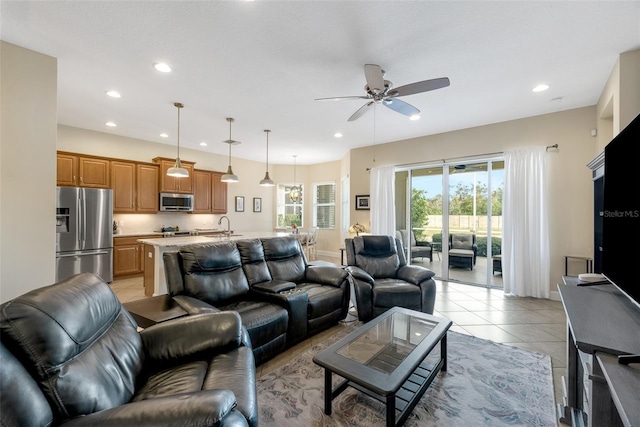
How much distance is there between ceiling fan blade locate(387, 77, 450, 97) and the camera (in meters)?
2.35

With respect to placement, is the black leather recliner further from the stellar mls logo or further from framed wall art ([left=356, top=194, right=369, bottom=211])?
framed wall art ([left=356, top=194, right=369, bottom=211])

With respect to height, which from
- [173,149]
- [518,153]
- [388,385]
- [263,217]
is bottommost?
[388,385]

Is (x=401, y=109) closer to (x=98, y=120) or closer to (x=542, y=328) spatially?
(x=542, y=328)

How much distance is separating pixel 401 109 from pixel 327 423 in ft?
9.90

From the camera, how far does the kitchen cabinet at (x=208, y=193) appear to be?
640 cm

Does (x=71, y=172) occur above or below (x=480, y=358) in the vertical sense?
above

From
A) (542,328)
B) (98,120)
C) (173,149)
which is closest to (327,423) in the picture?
(542,328)

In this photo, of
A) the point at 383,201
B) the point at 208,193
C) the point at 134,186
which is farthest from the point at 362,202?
the point at 134,186

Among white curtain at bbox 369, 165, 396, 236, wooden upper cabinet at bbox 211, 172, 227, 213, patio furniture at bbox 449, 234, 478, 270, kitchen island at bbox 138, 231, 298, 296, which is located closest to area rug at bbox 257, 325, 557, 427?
kitchen island at bbox 138, 231, 298, 296

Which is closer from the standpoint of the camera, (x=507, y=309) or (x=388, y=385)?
(x=388, y=385)

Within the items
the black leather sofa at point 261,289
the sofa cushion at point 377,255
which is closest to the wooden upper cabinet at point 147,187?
the black leather sofa at point 261,289

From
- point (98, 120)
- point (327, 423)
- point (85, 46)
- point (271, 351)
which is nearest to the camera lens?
point (327, 423)

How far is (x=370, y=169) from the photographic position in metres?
6.02

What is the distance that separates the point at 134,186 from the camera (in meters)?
5.48
